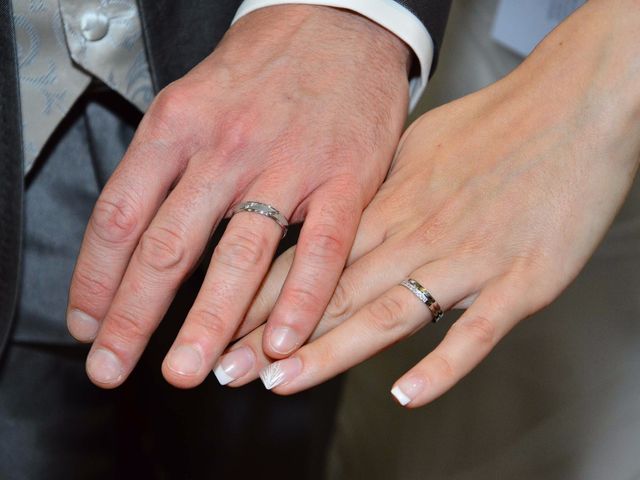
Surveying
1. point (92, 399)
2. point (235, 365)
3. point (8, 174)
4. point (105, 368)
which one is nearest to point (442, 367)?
point (235, 365)

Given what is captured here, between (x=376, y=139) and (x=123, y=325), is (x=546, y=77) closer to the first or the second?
(x=376, y=139)

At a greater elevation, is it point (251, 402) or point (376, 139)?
point (376, 139)

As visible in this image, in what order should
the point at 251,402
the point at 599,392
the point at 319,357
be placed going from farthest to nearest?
the point at 251,402 → the point at 599,392 → the point at 319,357

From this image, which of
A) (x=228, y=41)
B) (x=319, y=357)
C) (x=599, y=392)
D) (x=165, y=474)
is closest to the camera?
(x=319, y=357)

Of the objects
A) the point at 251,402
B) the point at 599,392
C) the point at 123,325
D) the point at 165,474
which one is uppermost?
the point at 123,325

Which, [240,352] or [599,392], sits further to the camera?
[599,392]

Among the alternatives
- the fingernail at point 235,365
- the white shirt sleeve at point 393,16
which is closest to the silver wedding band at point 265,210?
the fingernail at point 235,365

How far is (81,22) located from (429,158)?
1.17ft

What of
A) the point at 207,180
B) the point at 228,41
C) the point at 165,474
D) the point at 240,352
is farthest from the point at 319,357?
the point at 165,474

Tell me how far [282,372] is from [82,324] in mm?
177

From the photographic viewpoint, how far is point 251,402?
1107 millimetres

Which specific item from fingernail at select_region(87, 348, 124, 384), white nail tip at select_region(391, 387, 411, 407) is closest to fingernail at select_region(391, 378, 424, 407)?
white nail tip at select_region(391, 387, 411, 407)

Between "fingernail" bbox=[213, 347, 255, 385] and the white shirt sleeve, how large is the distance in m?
0.33

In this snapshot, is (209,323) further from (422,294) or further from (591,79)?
(591,79)
